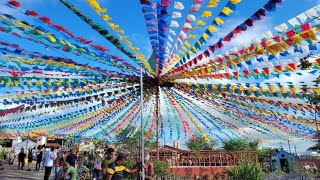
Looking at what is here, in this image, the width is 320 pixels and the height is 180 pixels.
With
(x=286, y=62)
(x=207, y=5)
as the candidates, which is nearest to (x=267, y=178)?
(x=286, y=62)

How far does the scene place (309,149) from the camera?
38.7 meters

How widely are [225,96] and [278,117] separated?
11.6 ft

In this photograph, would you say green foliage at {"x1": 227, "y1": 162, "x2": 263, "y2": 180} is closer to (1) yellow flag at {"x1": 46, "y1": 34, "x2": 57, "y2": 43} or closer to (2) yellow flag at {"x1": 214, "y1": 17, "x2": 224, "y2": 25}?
(2) yellow flag at {"x1": 214, "y1": 17, "x2": 224, "y2": 25}

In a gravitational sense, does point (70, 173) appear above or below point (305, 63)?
below

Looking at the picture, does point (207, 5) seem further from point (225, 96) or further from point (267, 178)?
point (267, 178)

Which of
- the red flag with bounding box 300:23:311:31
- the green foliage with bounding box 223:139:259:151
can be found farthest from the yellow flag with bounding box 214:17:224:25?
the green foliage with bounding box 223:139:259:151

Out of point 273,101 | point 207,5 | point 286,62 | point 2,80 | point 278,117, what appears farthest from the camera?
point 278,117

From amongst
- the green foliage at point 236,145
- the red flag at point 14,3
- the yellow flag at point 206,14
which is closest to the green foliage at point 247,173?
the yellow flag at point 206,14

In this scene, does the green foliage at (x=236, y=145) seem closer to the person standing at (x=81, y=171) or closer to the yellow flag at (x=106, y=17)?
the person standing at (x=81, y=171)

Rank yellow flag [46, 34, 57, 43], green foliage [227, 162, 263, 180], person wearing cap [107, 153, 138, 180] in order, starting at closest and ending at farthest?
person wearing cap [107, 153, 138, 180], yellow flag [46, 34, 57, 43], green foliage [227, 162, 263, 180]

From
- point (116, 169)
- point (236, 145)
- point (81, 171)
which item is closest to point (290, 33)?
point (116, 169)

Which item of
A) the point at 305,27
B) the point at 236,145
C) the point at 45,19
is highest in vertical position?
the point at 45,19

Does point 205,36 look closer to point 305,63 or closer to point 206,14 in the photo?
point 206,14

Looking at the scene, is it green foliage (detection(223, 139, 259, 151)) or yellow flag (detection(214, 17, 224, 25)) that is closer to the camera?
yellow flag (detection(214, 17, 224, 25))
